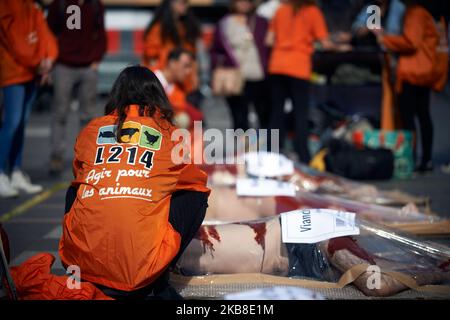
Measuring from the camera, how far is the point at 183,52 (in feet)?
24.2

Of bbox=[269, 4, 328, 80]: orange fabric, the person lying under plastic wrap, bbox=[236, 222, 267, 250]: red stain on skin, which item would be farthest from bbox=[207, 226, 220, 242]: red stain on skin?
bbox=[269, 4, 328, 80]: orange fabric

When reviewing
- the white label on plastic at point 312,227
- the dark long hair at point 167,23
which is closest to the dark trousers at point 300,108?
the dark long hair at point 167,23

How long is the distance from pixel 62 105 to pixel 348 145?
2720 millimetres

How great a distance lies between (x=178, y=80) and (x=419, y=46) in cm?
233

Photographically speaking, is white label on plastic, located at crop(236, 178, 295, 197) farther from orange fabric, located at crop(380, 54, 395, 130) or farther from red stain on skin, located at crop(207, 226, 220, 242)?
orange fabric, located at crop(380, 54, 395, 130)

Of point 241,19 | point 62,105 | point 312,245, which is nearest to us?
point 312,245

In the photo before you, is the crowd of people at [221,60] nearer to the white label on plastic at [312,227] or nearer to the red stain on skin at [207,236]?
the red stain on skin at [207,236]

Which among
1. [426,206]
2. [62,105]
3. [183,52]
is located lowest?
[426,206]

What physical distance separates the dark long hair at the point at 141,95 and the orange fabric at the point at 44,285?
2.66ft

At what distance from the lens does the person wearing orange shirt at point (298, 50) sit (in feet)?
27.1

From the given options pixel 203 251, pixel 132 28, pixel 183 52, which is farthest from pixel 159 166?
pixel 132 28

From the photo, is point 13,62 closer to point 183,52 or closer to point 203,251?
point 183,52

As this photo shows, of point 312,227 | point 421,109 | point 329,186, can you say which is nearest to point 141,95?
point 312,227
